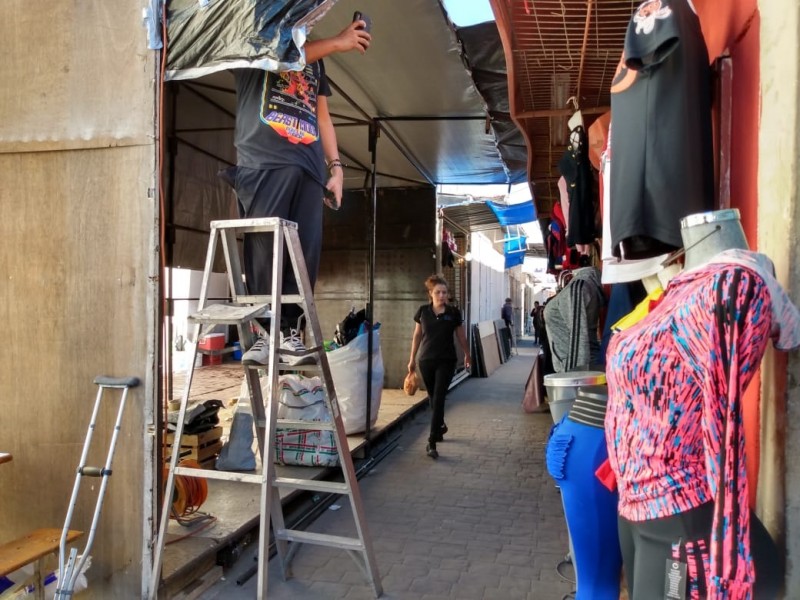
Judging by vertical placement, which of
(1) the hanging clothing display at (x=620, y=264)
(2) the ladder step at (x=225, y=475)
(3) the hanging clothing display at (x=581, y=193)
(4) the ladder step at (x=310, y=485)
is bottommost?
(4) the ladder step at (x=310, y=485)

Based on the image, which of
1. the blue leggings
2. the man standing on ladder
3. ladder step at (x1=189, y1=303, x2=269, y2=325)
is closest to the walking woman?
the man standing on ladder

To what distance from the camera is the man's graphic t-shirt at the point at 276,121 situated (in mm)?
2682

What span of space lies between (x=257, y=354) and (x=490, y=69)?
2.84 meters

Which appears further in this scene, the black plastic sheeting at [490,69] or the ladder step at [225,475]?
the black plastic sheeting at [490,69]

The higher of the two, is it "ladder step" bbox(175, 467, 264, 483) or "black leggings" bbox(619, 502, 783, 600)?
"black leggings" bbox(619, 502, 783, 600)

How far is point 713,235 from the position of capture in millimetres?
1370

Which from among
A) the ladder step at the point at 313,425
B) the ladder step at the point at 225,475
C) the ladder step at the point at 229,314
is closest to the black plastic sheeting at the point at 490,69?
the ladder step at the point at 229,314

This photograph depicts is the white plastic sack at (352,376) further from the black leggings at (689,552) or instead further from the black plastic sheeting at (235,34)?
the black leggings at (689,552)

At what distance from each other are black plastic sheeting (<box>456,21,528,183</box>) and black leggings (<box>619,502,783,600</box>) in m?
3.29

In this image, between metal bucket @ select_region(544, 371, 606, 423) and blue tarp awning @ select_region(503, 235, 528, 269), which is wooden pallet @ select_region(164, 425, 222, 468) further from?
blue tarp awning @ select_region(503, 235, 528, 269)

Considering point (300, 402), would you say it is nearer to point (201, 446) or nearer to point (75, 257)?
point (201, 446)

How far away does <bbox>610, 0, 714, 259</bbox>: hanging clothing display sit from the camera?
167 centimetres

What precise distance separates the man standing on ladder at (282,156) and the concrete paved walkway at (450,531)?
4.81 ft

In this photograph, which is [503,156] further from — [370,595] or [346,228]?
[370,595]
